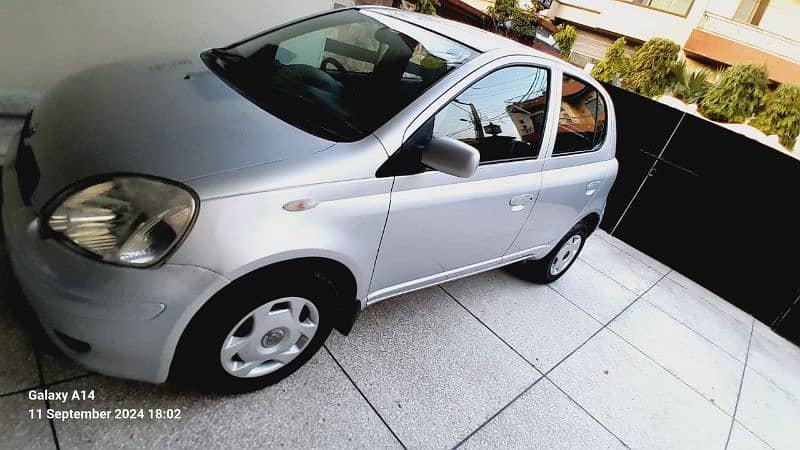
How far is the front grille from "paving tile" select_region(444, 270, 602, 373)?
2.49 metres

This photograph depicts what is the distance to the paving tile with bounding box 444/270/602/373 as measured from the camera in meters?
3.14

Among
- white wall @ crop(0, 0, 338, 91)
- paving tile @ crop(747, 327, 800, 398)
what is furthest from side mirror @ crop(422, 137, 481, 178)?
paving tile @ crop(747, 327, 800, 398)

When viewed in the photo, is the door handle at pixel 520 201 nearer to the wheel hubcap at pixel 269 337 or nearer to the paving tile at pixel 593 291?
the wheel hubcap at pixel 269 337

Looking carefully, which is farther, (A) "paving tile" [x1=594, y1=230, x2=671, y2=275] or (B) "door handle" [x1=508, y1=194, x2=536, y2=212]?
(A) "paving tile" [x1=594, y1=230, x2=671, y2=275]

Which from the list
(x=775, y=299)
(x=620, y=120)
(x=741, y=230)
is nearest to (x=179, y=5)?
(x=620, y=120)

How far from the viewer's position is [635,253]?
5551 millimetres

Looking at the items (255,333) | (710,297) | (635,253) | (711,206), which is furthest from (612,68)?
(255,333)

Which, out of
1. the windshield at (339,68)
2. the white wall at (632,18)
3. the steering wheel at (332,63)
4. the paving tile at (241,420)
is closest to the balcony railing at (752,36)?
the white wall at (632,18)

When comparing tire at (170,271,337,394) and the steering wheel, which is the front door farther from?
the steering wheel

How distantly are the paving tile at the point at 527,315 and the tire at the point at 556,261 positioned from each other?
0.09 m

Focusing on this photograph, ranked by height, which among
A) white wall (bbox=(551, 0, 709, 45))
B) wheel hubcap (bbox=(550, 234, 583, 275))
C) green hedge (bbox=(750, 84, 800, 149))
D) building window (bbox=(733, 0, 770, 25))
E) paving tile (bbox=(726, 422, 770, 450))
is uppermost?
building window (bbox=(733, 0, 770, 25))

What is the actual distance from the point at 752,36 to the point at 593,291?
17796mm

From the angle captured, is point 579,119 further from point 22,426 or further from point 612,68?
point 612,68

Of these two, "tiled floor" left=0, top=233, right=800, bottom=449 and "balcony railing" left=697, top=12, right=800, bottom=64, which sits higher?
"balcony railing" left=697, top=12, right=800, bottom=64
